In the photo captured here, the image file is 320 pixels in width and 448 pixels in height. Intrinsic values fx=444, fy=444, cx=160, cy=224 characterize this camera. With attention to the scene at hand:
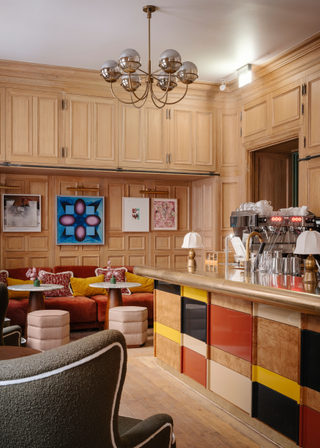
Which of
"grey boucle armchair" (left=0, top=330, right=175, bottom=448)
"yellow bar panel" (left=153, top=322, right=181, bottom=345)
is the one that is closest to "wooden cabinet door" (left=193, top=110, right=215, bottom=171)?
"yellow bar panel" (left=153, top=322, right=181, bottom=345)

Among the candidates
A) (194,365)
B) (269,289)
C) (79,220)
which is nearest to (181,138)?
(79,220)

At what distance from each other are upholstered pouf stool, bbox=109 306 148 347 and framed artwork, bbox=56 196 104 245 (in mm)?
1901

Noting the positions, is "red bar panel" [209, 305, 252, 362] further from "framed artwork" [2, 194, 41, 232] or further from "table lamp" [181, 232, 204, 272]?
"framed artwork" [2, 194, 41, 232]

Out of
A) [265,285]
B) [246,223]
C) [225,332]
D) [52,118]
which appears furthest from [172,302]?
[52,118]

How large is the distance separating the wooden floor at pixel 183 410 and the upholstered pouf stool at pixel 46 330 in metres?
0.96

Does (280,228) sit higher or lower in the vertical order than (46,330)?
higher

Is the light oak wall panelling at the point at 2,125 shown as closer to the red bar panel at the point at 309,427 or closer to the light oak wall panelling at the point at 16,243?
the light oak wall panelling at the point at 16,243

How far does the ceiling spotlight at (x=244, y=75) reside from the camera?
575 centimetres

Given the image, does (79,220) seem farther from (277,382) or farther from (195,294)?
(277,382)

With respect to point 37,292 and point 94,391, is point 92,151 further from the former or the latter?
point 94,391

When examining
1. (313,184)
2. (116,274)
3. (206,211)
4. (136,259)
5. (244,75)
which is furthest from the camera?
(136,259)

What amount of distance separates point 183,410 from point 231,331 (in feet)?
2.30

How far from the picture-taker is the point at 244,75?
19.0ft

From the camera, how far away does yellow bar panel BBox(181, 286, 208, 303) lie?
3.39 meters
